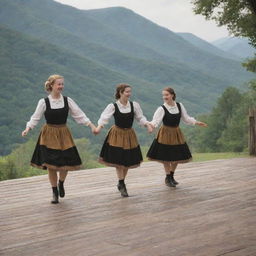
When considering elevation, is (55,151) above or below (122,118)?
below

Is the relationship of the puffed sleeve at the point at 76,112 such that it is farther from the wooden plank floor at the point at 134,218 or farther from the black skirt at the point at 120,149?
the wooden plank floor at the point at 134,218

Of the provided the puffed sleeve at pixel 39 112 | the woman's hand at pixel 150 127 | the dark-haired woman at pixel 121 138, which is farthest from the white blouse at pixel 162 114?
the puffed sleeve at pixel 39 112

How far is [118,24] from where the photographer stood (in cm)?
17638

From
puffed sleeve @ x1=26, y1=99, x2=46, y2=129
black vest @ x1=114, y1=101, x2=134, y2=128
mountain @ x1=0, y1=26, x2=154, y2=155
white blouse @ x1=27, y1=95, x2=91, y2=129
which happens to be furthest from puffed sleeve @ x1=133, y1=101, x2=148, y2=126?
mountain @ x1=0, y1=26, x2=154, y2=155

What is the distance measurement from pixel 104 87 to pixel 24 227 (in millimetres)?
84083

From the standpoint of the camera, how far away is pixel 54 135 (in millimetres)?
5320

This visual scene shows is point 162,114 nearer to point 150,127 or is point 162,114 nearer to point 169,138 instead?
point 169,138

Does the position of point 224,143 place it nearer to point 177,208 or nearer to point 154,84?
point 177,208

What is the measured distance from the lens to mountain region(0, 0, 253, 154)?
238 ft

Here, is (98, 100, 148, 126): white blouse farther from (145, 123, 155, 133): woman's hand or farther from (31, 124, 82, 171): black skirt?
(31, 124, 82, 171): black skirt

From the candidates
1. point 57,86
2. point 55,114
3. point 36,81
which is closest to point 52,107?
point 55,114

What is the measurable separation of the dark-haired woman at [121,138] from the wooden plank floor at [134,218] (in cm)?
40

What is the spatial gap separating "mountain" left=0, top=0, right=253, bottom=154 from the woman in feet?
174

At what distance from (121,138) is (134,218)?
1.43 metres
